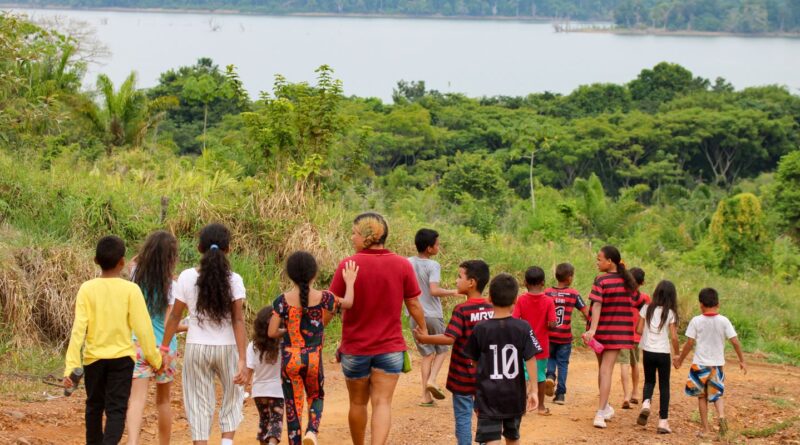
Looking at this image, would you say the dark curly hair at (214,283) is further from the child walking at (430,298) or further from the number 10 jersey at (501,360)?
the child walking at (430,298)

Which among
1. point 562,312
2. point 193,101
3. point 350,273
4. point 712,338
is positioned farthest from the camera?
point 193,101

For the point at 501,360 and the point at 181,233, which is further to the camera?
the point at 181,233

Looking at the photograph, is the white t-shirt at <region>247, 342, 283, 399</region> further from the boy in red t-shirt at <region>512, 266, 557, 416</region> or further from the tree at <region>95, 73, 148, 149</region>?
the tree at <region>95, 73, 148, 149</region>

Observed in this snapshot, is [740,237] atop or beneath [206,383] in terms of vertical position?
beneath

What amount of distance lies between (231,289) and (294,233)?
6210mm

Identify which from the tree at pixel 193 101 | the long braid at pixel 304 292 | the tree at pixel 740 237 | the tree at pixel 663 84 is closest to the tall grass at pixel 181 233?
the long braid at pixel 304 292

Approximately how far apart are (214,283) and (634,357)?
4.60m

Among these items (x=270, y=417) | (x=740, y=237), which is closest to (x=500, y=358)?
(x=270, y=417)

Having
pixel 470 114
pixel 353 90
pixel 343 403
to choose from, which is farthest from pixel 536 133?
pixel 353 90

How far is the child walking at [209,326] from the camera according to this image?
6.42 meters

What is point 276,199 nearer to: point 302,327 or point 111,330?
point 302,327

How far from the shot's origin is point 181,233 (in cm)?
1268

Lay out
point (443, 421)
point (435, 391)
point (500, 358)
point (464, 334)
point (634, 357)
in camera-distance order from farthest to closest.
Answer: point (634, 357)
point (435, 391)
point (443, 421)
point (464, 334)
point (500, 358)

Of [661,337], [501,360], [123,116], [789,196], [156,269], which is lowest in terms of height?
[789,196]
